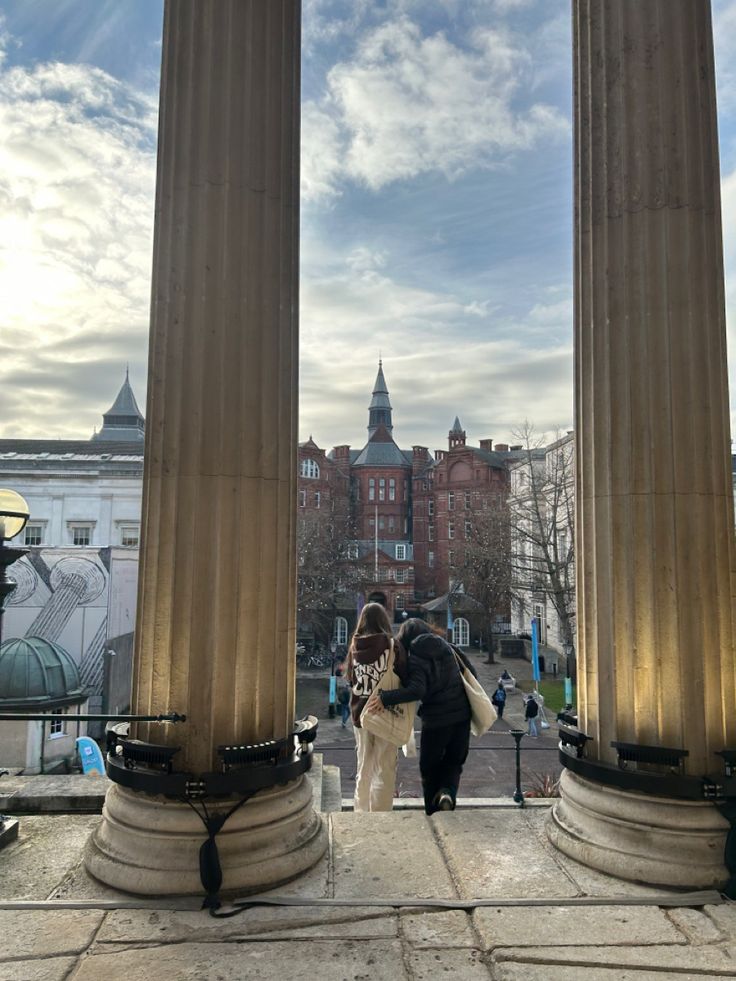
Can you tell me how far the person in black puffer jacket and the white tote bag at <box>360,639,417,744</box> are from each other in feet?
0.23

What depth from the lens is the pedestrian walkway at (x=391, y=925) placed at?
3051 millimetres

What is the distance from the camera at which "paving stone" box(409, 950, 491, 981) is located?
9.85 feet

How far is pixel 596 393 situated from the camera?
4.63 m

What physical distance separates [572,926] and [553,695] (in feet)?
104

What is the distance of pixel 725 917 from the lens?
11.4 feet

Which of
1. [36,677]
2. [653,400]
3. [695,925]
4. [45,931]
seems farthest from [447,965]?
[36,677]

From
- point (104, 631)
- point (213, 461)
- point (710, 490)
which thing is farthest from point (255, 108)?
point (104, 631)

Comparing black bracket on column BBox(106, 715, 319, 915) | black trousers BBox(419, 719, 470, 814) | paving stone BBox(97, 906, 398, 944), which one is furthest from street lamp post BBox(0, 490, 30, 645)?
black trousers BBox(419, 719, 470, 814)

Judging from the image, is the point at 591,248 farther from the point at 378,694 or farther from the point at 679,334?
the point at 378,694

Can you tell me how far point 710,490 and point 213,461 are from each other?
3180mm

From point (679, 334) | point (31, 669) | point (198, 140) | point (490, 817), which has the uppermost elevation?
point (198, 140)

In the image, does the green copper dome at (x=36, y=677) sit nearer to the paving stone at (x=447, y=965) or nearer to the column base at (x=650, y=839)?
the column base at (x=650, y=839)

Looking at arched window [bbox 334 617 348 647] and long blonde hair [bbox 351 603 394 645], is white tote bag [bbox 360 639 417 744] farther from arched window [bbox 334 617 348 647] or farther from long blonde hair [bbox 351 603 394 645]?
arched window [bbox 334 617 348 647]

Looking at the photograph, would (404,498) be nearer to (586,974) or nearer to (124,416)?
(124,416)
